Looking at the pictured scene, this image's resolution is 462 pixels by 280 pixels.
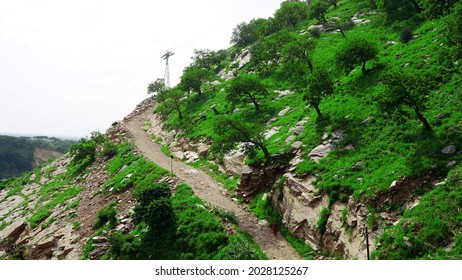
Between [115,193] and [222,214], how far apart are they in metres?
20.8

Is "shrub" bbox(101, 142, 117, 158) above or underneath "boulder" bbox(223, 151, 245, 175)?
above

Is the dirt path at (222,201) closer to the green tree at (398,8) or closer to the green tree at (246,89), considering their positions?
the green tree at (246,89)

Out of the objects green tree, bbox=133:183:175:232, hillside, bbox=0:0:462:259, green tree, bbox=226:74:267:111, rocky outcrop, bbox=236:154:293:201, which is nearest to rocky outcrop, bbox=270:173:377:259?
hillside, bbox=0:0:462:259

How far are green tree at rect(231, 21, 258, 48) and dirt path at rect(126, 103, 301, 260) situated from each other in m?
72.1

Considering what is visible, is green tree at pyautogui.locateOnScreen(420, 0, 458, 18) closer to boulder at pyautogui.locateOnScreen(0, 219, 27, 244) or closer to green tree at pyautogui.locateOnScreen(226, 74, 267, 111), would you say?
green tree at pyautogui.locateOnScreen(226, 74, 267, 111)

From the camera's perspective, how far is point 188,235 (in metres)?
26.5

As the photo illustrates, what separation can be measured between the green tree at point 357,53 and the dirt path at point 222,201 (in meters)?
29.2

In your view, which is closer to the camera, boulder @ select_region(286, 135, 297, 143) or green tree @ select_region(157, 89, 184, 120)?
boulder @ select_region(286, 135, 297, 143)

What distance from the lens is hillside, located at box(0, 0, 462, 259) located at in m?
21.4

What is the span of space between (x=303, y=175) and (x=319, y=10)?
231ft

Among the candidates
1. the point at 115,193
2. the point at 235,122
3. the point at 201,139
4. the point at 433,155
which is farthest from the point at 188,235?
the point at 201,139

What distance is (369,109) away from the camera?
113 ft

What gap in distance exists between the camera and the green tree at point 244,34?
371 feet

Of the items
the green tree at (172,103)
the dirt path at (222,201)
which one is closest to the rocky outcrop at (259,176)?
the dirt path at (222,201)
